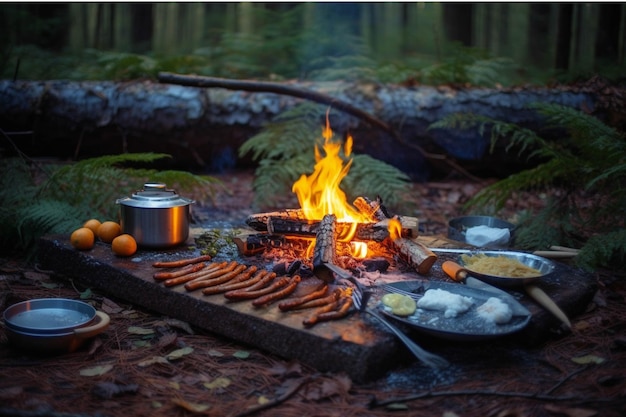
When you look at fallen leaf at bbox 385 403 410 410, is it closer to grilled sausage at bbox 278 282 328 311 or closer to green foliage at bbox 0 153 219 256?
grilled sausage at bbox 278 282 328 311

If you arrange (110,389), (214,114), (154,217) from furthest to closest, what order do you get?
1. (214,114)
2. (154,217)
3. (110,389)

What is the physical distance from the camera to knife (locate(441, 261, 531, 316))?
2916 mm

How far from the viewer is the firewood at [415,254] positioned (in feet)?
11.6

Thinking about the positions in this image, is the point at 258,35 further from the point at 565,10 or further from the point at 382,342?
the point at 382,342

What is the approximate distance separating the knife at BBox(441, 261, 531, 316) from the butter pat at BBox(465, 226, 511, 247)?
1106 millimetres

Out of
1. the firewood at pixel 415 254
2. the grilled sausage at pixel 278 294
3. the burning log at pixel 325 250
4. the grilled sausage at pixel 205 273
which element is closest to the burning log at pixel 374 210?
the firewood at pixel 415 254

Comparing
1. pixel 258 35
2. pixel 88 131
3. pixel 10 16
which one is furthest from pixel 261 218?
pixel 10 16

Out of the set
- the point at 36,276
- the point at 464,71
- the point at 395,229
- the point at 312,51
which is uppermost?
the point at 312,51

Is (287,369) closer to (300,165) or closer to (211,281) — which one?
(211,281)

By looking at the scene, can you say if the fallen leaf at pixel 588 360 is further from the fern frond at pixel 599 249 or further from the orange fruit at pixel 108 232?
the orange fruit at pixel 108 232

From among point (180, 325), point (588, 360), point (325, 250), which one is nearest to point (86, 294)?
point (180, 325)

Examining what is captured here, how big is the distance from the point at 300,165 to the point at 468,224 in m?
2.00

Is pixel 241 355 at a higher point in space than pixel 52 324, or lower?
lower

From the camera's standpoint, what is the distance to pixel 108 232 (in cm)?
410
